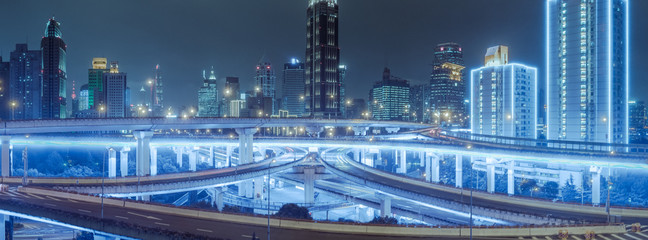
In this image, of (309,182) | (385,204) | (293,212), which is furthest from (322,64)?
(293,212)

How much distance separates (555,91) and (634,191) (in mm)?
32859

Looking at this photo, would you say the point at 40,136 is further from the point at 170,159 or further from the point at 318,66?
the point at 318,66

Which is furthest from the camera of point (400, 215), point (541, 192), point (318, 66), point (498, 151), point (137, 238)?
point (318, 66)

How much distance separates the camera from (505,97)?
134875 millimetres

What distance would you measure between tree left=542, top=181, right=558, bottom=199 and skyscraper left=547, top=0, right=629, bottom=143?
19.3 m

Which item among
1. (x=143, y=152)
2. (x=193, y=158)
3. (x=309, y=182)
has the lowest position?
(x=309, y=182)

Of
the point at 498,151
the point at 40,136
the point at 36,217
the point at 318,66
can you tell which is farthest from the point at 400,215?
the point at 318,66

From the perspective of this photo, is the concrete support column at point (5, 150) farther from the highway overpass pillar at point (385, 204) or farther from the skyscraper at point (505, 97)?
the skyscraper at point (505, 97)

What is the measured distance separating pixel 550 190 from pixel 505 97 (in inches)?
1893

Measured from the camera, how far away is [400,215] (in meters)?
62.2

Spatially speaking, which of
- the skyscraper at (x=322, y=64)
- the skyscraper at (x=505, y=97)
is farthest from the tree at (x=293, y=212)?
the skyscraper at (x=322, y=64)

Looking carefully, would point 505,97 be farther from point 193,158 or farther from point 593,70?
point 193,158

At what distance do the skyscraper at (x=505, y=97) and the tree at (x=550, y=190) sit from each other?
3948 centimetres

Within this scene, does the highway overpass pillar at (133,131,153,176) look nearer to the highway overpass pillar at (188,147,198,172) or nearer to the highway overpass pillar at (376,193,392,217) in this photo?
the highway overpass pillar at (188,147,198,172)
